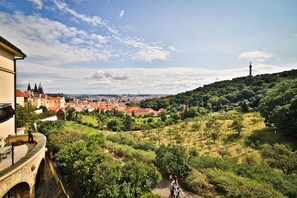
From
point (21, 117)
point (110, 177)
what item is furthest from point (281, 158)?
point (21, 117)

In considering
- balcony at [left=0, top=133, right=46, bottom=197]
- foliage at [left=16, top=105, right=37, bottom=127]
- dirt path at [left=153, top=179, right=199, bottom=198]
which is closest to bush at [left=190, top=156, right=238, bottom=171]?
dirt path at [left=153, top=179, right=199, bottom=198]

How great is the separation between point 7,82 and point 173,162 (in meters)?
9.79

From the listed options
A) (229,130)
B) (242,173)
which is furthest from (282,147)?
(229,130)

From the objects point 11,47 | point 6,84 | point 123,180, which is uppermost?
point 11,47

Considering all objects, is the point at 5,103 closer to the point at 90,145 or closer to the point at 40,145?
the point at 40,145

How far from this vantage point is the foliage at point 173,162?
1105 centimetres

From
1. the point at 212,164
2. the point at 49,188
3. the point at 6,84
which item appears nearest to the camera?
the point at 49,188

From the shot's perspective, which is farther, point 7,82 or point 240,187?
point 7,82

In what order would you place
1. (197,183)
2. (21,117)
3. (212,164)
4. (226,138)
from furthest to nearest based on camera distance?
(226,138) < (21,117) < (212,164) < (197,183)

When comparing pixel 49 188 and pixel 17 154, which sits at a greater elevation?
pixel 17 154

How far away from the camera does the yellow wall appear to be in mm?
9695

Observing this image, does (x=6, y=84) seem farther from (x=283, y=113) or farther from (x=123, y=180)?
(x=283, y=113)

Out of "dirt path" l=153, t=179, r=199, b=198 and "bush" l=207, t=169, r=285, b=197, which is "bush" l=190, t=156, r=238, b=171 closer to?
"bush" l=207, t=169, r=285, b=197

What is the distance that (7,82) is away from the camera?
10.4 m
